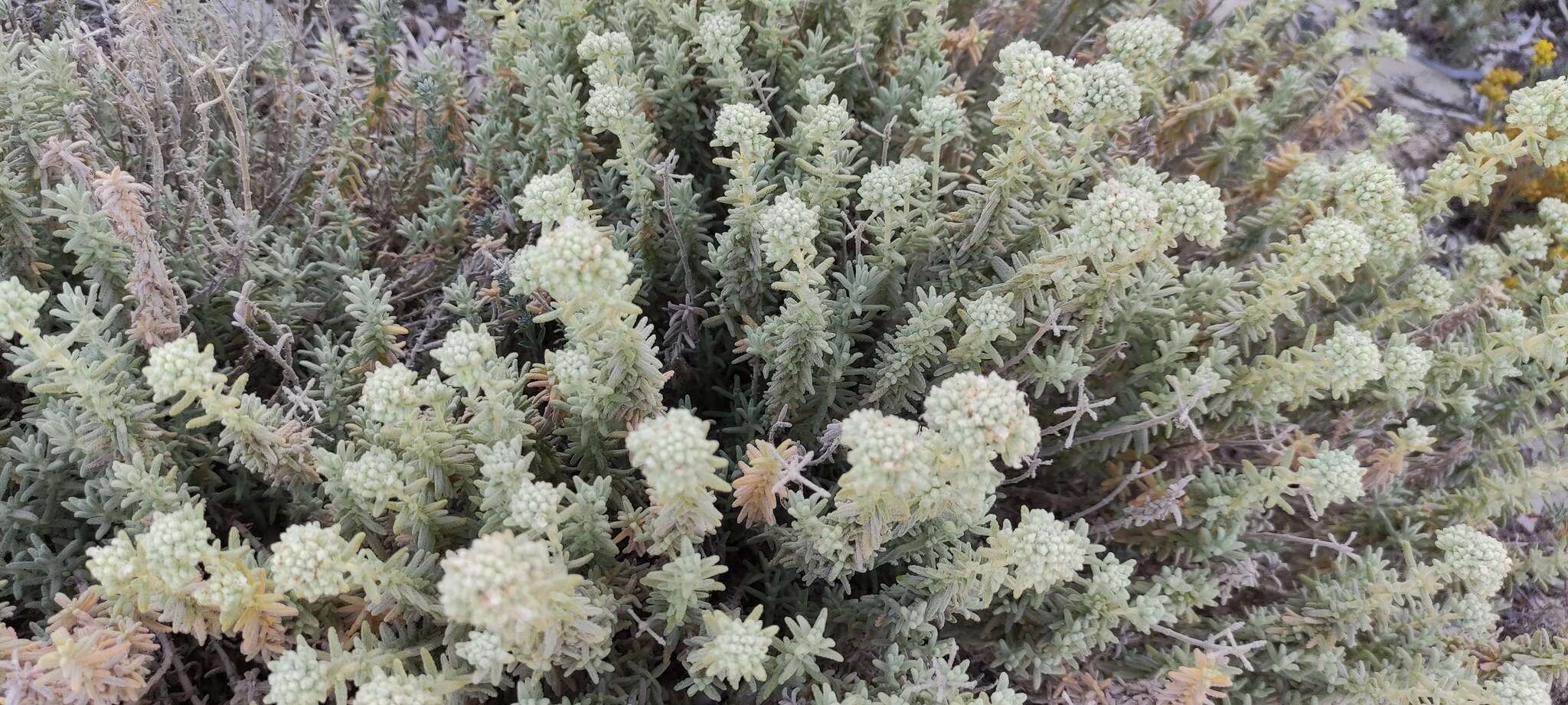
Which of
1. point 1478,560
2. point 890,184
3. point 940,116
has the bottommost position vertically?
point 1478,560

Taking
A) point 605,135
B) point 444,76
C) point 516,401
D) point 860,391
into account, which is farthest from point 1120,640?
point 444,76

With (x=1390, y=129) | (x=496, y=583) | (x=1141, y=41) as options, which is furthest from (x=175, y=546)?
(x=1390, y=129)

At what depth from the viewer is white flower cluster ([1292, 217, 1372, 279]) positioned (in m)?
2.69

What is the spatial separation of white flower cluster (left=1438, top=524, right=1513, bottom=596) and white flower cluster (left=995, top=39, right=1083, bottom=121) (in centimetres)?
179

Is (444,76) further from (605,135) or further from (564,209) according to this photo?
(564,209)

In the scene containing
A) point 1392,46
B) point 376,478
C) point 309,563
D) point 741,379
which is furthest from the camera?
point 1392,46

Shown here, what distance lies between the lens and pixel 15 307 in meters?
2.09

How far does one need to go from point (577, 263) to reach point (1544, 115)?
273cm

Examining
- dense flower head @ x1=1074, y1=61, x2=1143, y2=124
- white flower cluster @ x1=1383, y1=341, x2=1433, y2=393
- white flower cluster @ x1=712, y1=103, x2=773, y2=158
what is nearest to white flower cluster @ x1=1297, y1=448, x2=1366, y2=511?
white flower cluster @ x1=1383, y1=341, x2=1433, y2=393

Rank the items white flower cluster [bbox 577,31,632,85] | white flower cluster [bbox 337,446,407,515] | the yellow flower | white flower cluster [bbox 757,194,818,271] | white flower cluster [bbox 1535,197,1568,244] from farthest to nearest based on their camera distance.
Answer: the yellow flower
white flower cluster [bbox 1535,197,1568,244]
white flower cluster [bbox 577,31,632,85]
white flower cluster [bbox 757,194,818,271]
white flower cluster [bbox 337,446,407,515]

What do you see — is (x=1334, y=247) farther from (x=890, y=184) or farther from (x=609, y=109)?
(x=609, y=109)

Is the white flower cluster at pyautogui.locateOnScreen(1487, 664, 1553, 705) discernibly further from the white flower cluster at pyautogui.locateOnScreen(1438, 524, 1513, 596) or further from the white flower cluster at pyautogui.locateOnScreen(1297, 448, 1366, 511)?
the white flower cluster at pyautogui.locateOnScreen(1297, 448, 1366, 511)

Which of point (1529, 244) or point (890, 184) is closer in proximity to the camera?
point (890, 184)

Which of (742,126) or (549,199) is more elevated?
(742,126)
